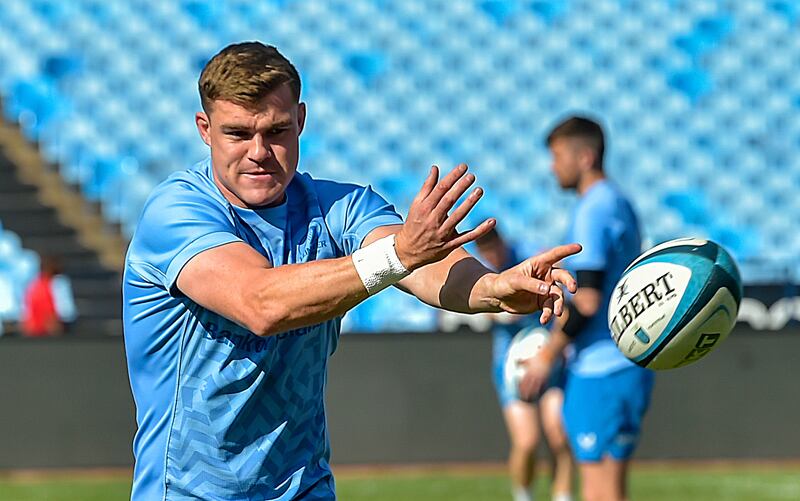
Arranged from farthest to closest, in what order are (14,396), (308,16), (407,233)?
(308,16), (14,396), (407,233)

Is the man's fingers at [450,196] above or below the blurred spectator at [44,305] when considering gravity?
above

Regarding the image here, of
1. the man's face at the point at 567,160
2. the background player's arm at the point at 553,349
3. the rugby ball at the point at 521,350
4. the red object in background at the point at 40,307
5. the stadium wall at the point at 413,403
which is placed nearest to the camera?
the background player's arm at the point at 553,349

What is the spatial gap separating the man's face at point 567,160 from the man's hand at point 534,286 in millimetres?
3648

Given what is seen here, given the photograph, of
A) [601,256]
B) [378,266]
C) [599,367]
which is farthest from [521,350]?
[378,266]

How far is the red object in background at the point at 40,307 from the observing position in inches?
549

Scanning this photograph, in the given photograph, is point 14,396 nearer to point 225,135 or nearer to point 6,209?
point 6,209

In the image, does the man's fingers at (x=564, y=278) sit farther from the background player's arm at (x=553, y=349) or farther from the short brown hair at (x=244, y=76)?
the background player's arm at (x=553, y=349)

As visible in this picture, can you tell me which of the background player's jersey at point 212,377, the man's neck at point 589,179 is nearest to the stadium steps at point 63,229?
the man's neck at point 589,179

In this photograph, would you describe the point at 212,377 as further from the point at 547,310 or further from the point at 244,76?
the point at 547,310

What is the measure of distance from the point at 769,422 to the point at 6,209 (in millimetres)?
9411

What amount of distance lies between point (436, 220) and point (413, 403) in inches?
349

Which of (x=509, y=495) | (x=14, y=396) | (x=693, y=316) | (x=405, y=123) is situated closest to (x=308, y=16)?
(x=405, y=123)

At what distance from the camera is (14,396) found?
12.0 metres

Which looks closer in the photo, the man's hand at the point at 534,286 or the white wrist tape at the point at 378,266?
the white wrist tape at the point at 378,266
